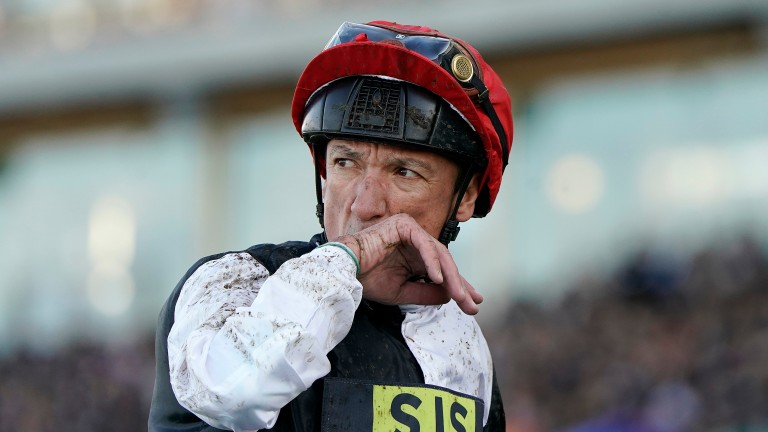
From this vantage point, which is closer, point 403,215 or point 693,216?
point 403,215

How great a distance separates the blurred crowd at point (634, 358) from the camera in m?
8.94

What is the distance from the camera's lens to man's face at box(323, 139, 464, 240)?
2525 mm

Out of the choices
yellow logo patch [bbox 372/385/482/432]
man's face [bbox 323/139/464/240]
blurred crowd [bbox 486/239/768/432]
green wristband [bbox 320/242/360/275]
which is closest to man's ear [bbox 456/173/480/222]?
man's face [bbox 323/139/464/240]

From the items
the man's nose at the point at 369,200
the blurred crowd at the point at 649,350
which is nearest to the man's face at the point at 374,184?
the man's nose at the point at 369,200

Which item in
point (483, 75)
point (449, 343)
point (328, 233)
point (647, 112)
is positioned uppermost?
point (647, 112)

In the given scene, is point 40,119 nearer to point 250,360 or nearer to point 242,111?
point 242,111

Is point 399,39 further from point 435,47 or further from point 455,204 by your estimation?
point 455,204

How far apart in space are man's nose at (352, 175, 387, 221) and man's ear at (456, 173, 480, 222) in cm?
31

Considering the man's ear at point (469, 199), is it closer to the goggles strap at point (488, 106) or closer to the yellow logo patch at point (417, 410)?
the goggles strap at point (488, 106)

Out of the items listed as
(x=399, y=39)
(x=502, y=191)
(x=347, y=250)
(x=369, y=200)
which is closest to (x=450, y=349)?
(x=369, y=200)

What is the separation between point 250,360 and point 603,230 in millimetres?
12381

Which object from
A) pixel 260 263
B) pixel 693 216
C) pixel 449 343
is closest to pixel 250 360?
pixel 260 263

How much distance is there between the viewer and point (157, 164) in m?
18.4

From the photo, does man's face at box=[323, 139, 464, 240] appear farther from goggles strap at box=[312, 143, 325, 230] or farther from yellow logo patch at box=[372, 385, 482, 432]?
yellow logo patch at box=[372, 385, 482, 432]
